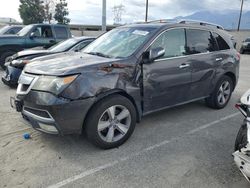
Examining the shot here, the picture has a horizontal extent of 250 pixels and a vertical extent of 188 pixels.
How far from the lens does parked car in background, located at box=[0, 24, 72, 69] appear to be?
10109 millimetres

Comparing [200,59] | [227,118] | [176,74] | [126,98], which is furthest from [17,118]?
[227,118]

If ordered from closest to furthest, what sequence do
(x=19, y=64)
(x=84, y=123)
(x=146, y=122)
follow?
(x=84, y=123) → (x=146, y=122) → (x=19, y=64)

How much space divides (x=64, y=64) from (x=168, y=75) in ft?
5.65

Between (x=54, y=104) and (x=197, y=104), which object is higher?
(x=54, y=104)

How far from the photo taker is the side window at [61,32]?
36.2 ft

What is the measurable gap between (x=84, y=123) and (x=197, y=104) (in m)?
3.39

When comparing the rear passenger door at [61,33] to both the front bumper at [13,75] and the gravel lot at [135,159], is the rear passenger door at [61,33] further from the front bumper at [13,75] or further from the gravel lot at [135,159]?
the gravel lot at [135,159]

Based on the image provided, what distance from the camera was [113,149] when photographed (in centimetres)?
380

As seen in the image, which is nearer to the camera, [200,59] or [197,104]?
[200,59]

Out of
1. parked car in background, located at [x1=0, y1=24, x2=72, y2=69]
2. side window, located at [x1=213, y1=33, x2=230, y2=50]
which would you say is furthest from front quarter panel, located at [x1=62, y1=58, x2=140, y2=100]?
parked car in background, located at [x1=0, y1=24, x2=72, y2=69]

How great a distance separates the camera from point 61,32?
1115cm

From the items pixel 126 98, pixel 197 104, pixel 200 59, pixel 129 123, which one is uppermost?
pixel 200 59

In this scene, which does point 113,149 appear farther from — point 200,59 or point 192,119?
point 200,59

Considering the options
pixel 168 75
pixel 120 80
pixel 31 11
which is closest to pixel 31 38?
pixel 168 75
